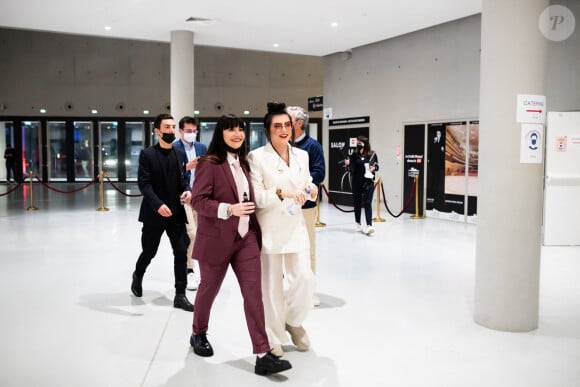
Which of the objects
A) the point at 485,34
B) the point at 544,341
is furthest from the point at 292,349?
the point at 485,34

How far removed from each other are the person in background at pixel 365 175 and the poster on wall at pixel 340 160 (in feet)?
15.1

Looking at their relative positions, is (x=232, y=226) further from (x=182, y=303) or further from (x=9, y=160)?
(x=9, y=160)

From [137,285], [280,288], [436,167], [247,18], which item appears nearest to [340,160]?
[436,167]

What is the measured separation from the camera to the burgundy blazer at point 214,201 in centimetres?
328

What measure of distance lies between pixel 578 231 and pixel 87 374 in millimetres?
7695

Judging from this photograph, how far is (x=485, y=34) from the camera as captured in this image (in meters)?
4.28

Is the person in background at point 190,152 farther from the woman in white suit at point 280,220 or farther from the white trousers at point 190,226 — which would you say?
the woman in white suit at point 280,220

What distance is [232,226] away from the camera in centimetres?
328

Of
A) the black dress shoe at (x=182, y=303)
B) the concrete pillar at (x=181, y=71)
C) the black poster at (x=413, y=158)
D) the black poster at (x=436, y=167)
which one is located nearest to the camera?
the black dress shoe at (x=182, y=303)

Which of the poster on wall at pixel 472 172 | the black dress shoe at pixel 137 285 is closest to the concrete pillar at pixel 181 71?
the poster on wall at pixel 472 172

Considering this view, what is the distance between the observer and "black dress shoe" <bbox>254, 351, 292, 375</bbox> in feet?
10.8

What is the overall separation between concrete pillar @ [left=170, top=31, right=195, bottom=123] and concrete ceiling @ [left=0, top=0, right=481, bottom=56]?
0.90 ft

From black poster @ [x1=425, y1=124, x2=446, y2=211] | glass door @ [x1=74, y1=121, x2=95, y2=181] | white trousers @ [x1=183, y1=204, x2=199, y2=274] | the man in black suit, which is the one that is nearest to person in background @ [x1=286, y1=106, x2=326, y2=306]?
the man in black suit

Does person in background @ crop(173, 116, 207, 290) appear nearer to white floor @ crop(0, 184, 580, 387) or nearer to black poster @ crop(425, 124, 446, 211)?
white floor @ crop(0, 184, 580, 387)
